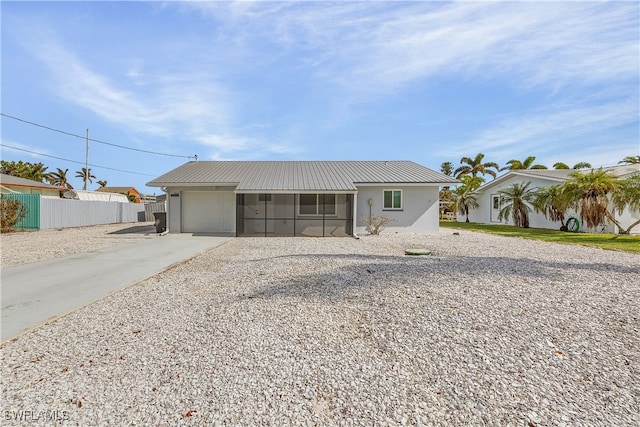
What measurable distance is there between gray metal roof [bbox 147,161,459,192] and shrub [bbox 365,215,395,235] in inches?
72.3

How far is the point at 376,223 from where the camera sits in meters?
15.5

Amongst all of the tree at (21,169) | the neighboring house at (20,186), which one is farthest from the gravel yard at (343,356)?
the tree at (21,169)

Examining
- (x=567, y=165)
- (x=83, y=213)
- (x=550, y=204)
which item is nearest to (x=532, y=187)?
(x=550, y=204)

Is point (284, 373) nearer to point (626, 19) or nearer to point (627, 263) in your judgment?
point (627, 263)

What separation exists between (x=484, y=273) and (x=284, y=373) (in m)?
5.09

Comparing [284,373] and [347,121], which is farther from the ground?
[347,121]

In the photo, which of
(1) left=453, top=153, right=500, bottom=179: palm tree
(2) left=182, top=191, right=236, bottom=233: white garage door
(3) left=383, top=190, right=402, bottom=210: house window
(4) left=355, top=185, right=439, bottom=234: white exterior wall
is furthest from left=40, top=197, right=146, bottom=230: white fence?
(1) left=453, top=153, right=500, bottom=179: palm tree

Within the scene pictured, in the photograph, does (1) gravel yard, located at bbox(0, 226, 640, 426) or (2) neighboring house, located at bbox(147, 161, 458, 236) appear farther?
(2) neighboring house, located at bbox(147, 161, 458, 236)

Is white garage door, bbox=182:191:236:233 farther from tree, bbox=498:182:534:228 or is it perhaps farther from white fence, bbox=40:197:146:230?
tree, bbox=498:182:534:228

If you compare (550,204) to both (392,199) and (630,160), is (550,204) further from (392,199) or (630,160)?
(630,160)

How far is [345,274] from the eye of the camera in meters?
6.27

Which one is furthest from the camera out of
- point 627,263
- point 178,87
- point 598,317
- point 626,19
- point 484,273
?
point 178,87

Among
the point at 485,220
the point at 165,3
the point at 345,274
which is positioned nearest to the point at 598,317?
the point at 345,274

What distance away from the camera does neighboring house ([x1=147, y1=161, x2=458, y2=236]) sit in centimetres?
1480
